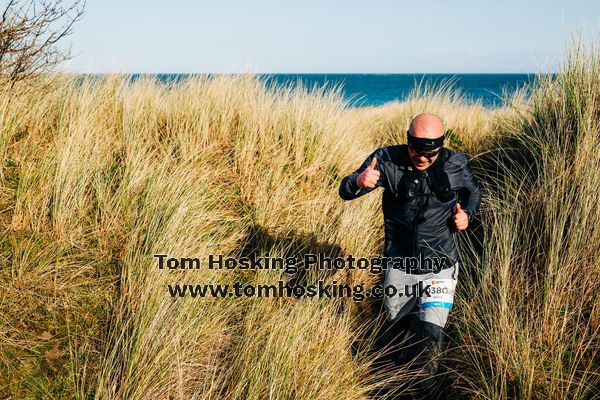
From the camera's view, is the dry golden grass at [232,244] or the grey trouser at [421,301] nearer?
the dry golden grass at [232,244]

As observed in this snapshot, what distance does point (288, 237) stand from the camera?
4707 millimetres

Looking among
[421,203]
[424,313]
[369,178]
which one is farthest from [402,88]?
[369,178]

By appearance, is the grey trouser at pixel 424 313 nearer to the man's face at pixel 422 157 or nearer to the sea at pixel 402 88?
the man's face at pixel 422 157

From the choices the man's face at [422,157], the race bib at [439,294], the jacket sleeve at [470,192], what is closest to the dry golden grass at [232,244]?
the race bib at [439,294]

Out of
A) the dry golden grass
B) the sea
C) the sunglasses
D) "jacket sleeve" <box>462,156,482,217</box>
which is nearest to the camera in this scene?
the dry golden grass

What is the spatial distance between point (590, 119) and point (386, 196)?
210 centimetres

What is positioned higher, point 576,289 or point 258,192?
point 258,192

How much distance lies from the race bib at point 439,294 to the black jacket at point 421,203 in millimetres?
143

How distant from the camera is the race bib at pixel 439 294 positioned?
3.69 m

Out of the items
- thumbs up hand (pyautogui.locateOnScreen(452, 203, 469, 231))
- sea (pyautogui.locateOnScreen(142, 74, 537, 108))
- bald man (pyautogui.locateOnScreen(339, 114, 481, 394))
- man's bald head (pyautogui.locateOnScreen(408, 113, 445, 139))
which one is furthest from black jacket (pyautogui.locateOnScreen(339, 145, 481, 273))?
sea (pyautogui.locateOnScreen(142, 74, 537, 108))

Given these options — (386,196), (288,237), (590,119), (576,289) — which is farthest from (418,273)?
(590,119)

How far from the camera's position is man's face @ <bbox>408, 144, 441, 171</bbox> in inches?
140

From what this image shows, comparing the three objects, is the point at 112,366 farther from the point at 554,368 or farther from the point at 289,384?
the point at 554,368

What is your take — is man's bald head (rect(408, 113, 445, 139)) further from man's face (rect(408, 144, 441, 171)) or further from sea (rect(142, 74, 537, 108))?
sea (rect(142, 74, 537, 108))
